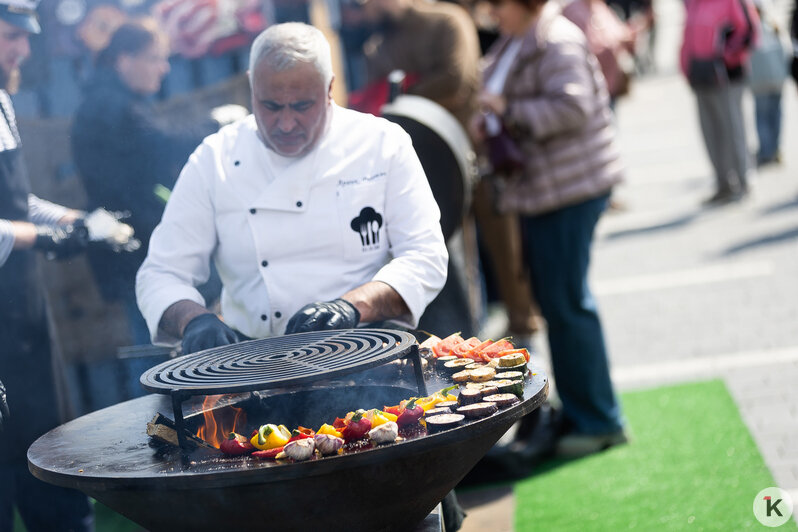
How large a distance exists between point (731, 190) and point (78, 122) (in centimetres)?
690

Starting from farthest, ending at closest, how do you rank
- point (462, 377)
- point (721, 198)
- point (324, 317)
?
point (721, 198) < point (324, 317) < point (462, 377)

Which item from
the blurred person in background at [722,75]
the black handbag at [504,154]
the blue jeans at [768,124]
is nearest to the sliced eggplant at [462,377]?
the black handbag at [504,154]

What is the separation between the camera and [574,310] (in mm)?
4938

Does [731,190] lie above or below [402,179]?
below

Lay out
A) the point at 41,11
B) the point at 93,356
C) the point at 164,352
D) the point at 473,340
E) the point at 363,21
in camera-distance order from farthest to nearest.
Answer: the point at 363,21
the point at 93,356
the point at 41,11
the point at 164,352
the point at 473,340

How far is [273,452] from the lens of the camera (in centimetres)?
233

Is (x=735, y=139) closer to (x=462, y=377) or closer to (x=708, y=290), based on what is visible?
(x=708, y=290)

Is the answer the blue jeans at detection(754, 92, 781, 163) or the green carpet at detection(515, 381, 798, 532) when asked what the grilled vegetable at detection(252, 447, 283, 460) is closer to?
the green carpet at detection(515, 381, 798, 532)

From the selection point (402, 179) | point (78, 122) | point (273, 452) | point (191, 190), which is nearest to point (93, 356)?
point (78, 122)

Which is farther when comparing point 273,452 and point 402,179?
point 402,179

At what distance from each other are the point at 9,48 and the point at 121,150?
3.42 feet

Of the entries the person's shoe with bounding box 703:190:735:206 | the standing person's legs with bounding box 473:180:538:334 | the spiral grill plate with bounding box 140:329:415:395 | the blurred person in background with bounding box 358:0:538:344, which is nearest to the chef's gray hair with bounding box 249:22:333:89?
the spiral grill plate with bounding box 140:329:415:395

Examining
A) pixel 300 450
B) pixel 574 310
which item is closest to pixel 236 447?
pixel 300 450

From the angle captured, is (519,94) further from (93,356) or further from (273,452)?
(273,452)
